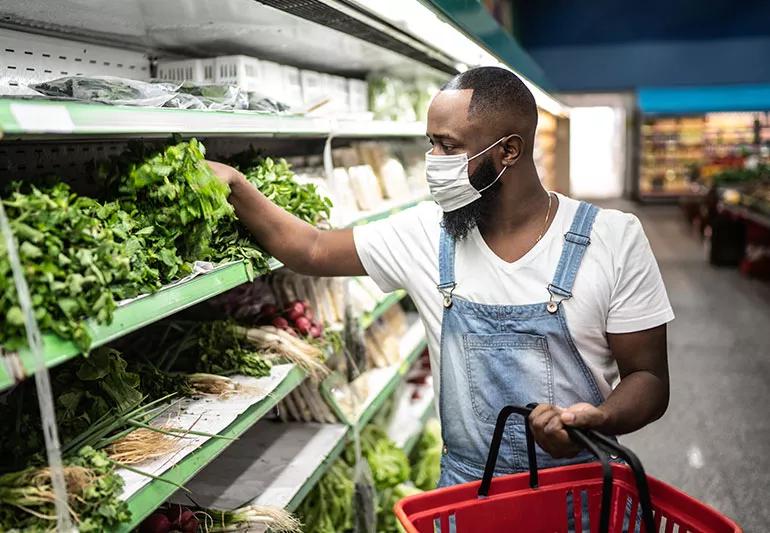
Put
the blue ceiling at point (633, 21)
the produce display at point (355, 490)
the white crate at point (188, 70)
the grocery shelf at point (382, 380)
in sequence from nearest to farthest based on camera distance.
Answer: the white crate at point (188, 70), the produce display at point (355, 490), the grocery shelf at point (382, 380), the blue ceiling at point (633, 21)

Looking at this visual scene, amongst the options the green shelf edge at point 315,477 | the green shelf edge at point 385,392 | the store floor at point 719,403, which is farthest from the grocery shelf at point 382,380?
the store floor at point 719,403

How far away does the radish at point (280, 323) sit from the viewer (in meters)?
2.93

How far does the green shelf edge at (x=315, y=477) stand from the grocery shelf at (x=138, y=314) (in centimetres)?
91

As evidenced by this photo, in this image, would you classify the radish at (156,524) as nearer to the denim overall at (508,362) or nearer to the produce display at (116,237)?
the produce display at (116,237)

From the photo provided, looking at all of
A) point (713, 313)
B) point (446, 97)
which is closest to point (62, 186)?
point (446, 97)

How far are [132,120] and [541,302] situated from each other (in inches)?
46.5

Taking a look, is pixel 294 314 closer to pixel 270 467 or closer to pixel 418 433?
pixel 270 467

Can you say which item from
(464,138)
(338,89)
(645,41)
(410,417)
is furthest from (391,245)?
(645,41)

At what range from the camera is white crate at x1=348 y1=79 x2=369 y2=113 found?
4324mm

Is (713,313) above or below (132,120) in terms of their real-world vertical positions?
below

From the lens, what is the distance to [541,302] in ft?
7.01

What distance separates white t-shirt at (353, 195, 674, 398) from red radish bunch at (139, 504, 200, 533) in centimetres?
88

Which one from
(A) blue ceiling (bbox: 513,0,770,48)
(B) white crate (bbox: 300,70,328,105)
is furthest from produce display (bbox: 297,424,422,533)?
(A) blue ceiling (bbox: 513,0,770,48)

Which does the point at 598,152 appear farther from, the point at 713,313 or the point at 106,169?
the point at 106,169
